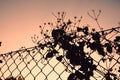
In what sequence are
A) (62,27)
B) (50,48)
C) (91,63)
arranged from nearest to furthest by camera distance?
(91,63) → (50,48) → (62,27)

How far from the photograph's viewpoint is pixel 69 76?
2.51 meters

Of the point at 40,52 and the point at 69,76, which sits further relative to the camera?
the point at 40,52

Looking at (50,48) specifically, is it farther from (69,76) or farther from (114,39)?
(114,39)

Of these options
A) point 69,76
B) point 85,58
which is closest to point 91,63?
point 85,58

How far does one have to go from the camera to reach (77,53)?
8.36 ft

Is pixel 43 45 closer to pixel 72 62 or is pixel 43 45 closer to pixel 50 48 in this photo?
pixel 50 48

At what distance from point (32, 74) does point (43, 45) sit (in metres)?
0.36

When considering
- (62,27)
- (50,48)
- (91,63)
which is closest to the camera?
(91,63)

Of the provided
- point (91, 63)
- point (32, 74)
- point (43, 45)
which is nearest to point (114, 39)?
point (91, 63)

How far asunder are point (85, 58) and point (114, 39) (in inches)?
13.3

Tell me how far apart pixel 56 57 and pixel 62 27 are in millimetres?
392

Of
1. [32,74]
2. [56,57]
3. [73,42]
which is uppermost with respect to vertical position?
[73,42]

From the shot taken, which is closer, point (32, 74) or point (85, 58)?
point (85, 58)

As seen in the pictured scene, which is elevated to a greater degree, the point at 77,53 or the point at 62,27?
→ the point at 62,27
